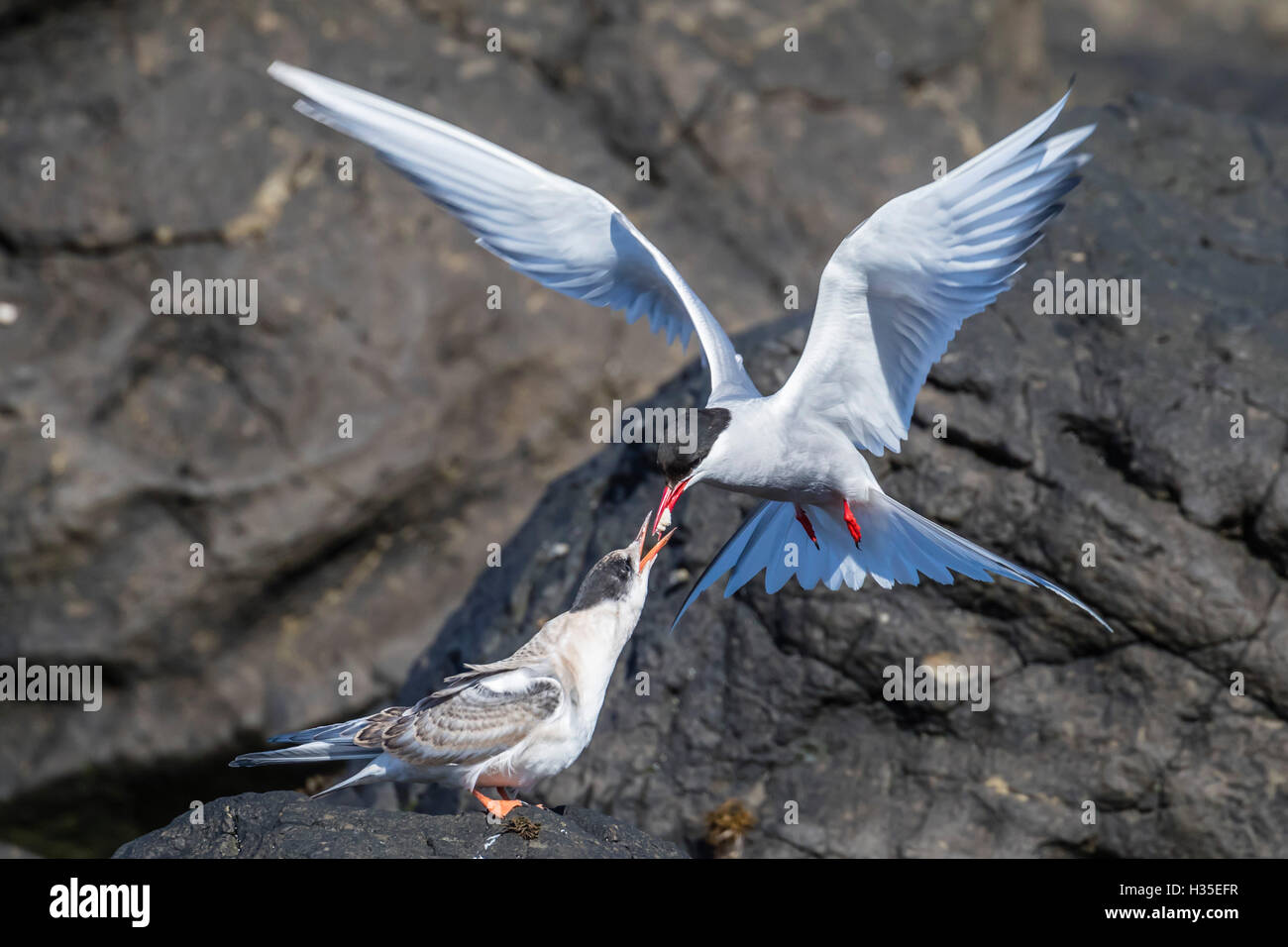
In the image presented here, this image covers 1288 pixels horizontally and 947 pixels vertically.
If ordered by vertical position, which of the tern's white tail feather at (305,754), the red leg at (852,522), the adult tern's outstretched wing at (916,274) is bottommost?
the tern's white tail feather at (305,754)

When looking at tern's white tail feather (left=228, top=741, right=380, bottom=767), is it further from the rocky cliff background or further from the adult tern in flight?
the rocky cliff background

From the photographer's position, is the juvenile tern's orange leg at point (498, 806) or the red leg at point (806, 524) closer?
the juvenile tern's orange leg at point (498, 806)

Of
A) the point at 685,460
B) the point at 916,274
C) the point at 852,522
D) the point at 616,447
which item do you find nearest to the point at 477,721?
the point at 685,460

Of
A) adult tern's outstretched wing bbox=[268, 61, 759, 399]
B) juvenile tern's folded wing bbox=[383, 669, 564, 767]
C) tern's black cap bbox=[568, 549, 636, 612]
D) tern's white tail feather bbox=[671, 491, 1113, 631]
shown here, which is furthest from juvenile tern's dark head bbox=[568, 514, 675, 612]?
adult tern's outstretched wing bbox=[268, 61, 759, 399]

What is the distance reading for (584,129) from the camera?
914 centimetres

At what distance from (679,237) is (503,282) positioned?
1319 mm

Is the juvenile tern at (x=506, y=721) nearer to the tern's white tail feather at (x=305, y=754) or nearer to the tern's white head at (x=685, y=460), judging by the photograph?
the tern's white tail feather at (x=305, y=754)

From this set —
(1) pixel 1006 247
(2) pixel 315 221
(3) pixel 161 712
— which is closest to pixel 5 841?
(3) pixel 161 712

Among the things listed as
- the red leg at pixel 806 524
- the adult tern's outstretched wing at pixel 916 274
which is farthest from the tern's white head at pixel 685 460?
the red leg at pixel 806 524

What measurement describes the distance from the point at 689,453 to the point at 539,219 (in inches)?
52.4

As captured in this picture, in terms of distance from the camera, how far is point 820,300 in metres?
4.32

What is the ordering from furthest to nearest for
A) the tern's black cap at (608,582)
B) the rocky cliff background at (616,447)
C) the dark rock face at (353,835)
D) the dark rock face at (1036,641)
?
the rocky cliff background at (616,447)
the dark rock face at (1036,641)
the tern's black cap at (608,582)
the dark rock face at (353,835)

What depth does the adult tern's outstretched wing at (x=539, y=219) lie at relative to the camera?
4.28 metres

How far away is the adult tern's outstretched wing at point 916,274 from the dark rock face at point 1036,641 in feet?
3.56
